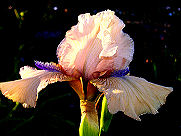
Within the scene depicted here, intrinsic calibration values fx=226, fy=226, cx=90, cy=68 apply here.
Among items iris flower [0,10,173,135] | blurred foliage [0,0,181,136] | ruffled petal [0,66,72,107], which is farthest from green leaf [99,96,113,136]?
blurred foliage [0,0,181,136]

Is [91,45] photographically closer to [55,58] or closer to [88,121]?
[88,121]

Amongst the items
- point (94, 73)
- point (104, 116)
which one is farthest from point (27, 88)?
point (104, 116)

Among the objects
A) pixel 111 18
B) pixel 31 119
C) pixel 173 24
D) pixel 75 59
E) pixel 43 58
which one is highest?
pixel 173 24

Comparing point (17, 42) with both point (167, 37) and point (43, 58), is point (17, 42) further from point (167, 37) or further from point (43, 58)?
point (167, 37)

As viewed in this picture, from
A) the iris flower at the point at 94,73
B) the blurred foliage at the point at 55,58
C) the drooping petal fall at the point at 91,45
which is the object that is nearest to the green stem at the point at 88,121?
the iris flower at the point at 94,73

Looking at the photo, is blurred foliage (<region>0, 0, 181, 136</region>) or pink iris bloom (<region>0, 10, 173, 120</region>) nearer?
pink iris bloom (<region>0, 10, 173, 120</region>)

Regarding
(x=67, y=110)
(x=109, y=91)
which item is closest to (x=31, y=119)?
(x=67, y=110)

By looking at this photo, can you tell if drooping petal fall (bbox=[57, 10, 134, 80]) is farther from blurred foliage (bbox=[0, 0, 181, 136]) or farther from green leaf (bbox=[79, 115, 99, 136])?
blurred foliage (bbox=[0, 0, 181, 136])

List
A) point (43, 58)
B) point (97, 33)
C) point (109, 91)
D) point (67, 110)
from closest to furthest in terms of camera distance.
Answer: point (109, 91)
point (97, 33)
point (67, 110)
point (43, 58)

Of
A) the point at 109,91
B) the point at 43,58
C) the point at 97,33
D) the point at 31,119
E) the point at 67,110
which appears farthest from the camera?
the point at 43,58
